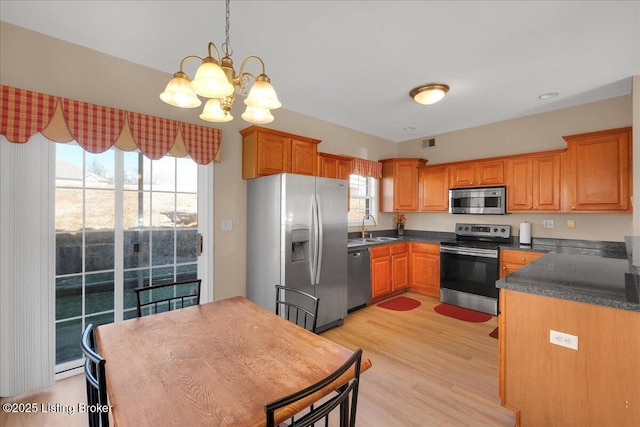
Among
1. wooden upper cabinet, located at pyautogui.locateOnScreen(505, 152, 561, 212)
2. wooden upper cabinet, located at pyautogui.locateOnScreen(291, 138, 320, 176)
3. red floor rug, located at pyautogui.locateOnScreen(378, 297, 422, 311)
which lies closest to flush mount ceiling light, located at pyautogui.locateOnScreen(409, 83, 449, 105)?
wooden upper cabinet, located at pyautogui.locateOnScreen(291, 138, 320, 176)

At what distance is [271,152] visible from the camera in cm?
321

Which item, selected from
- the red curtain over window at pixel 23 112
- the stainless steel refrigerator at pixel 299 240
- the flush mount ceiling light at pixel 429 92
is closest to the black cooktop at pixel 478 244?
the stainless steel refrigerator at pixel 299 240

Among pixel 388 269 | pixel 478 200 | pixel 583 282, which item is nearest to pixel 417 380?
pixel 583 282

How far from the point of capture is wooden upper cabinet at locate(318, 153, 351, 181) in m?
3.93

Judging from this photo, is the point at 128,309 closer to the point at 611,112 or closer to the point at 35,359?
the point at 35,359

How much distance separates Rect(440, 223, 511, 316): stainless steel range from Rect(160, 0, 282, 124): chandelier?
3.48 meters

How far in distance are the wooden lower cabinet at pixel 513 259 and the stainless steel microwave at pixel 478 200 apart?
596 millimetres

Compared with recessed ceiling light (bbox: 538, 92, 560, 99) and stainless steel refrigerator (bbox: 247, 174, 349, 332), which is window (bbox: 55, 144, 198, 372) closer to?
stainless steel refrigerator (bbox: 247, 174, 349, 332)

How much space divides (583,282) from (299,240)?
7.33ft

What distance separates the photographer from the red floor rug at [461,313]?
3.54 meters

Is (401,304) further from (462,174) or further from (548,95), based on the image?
(548,95)

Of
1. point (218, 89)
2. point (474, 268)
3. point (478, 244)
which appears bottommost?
point (474, 268)

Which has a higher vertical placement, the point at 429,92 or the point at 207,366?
the point at 429,92

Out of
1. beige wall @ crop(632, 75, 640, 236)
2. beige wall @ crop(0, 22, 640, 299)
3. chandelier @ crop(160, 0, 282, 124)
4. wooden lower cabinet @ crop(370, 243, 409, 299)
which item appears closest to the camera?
chandelier @ crop(160, 0, 282, 124)
